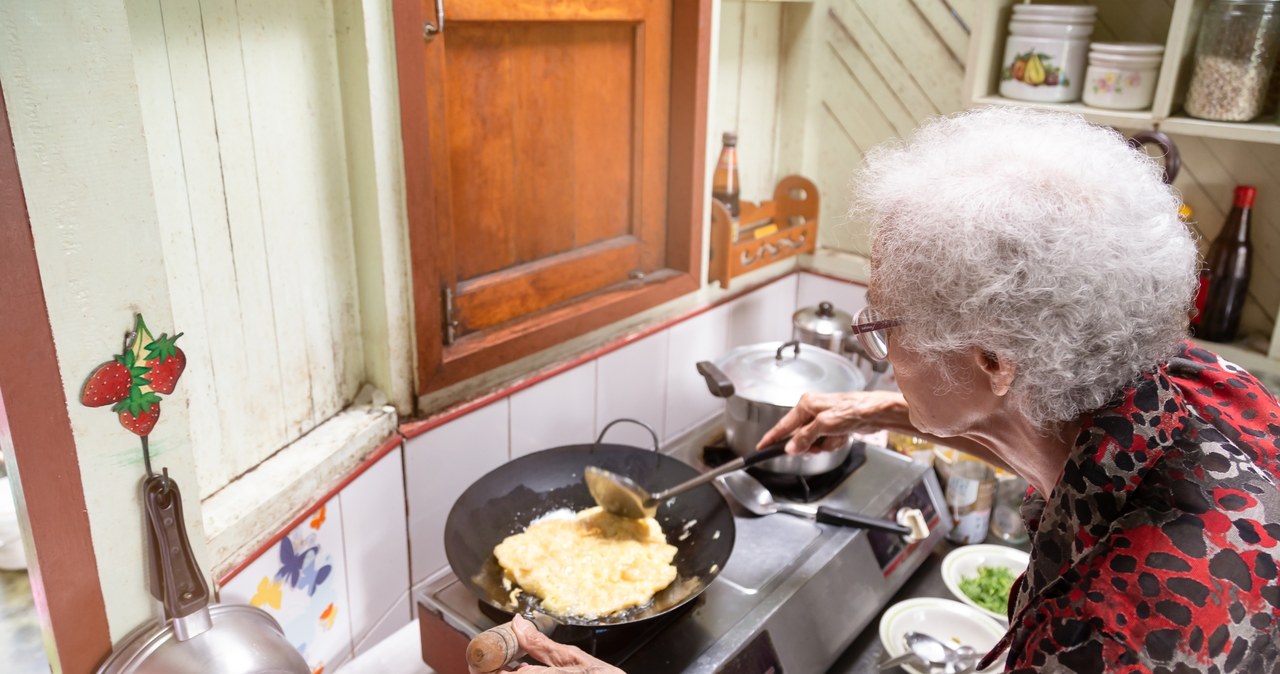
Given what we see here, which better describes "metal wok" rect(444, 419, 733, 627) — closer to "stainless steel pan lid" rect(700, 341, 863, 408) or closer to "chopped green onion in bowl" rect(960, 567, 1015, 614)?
"stainless steel pan lid" rect(700, 341, 863, 408)

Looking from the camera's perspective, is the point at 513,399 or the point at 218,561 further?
the point at 513,399

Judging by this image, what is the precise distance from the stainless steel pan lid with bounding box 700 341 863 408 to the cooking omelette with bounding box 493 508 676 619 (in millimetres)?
368

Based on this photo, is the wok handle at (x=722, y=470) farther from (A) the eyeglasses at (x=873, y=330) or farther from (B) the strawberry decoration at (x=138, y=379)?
(B) the strawberry decoration at (x=138, y=379)

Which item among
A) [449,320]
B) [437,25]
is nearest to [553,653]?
[449,320]

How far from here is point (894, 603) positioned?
4.96 feet

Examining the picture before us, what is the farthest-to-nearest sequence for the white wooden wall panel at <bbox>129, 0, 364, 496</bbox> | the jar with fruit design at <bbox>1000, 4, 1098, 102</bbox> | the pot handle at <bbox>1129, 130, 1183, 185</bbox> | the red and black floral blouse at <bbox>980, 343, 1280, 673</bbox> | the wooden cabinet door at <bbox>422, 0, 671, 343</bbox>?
the jar with fruit design at <bbox>1000, 4, 1098, 102</bbox> < the pot handle at <bbox>1129, 130, 1183, 185</bbox> < the wooden cabinet door at <bbox>422, 0, 671, 343</bbox> < the white wooden wall panel at <bbox>129, 0, 364, 496</bbox> < the red and black floral blouse at <bbox>980, 343, 1280, 673</bbox>

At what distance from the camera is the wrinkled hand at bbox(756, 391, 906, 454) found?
4.55 feet

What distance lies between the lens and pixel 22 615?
1.19 meters

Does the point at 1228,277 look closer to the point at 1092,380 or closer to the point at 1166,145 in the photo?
the point at 1166,145

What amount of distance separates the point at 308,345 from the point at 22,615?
0.53 meters

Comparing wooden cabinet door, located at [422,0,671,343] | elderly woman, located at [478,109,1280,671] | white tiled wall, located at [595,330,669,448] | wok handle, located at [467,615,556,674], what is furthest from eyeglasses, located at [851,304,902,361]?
white tiled wall, located at [595,330,669,448]

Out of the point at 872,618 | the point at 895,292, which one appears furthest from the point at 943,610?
the point at 895,292

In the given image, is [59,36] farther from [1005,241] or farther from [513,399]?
[513,399]

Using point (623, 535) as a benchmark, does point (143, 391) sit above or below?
above
